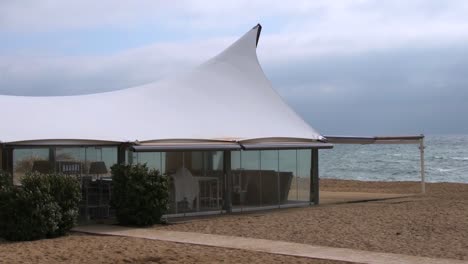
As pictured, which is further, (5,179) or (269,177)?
(269,177)

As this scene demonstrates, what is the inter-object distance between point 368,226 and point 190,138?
14.4 ft

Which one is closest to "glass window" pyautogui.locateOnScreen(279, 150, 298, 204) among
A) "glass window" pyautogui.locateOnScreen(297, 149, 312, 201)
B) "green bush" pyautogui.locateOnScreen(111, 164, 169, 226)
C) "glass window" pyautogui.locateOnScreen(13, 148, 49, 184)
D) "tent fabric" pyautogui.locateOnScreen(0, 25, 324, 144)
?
"glass window" pyautogui.locateOnScreen(297, 149, 312, 201)

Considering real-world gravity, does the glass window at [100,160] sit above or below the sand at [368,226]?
above

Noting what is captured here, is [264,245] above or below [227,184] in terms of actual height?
below

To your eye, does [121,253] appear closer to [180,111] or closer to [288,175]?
[180,111]

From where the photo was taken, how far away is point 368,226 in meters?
14.5

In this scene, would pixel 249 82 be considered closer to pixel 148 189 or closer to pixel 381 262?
pixel 148 189

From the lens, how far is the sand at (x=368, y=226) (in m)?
12.1

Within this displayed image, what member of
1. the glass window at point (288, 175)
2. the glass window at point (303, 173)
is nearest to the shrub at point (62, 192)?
the glass window at point (288, 175)

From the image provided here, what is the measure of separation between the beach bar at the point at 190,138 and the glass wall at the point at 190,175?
0.02 m

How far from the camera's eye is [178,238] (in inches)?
511

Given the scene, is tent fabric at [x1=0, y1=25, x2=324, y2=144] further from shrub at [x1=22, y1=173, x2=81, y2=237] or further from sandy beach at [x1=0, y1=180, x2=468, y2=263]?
sandy beach at [x1=0, y1=180, x2=468, y2=263]

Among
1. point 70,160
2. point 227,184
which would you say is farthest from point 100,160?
point 227,184

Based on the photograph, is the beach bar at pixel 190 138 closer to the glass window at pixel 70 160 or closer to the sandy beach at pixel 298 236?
the glass window at pixel 70 160
